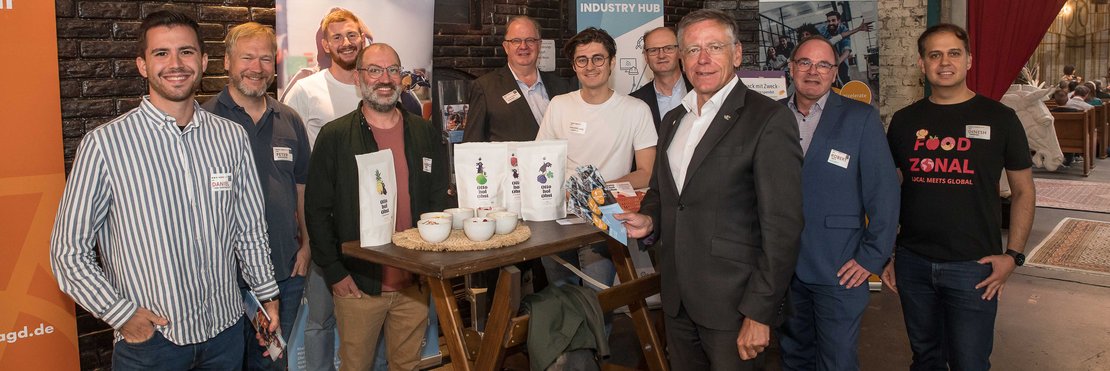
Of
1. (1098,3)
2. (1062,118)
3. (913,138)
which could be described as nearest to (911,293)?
(913,138)

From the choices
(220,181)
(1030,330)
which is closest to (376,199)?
(220,181)

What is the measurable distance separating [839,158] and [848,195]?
13cm

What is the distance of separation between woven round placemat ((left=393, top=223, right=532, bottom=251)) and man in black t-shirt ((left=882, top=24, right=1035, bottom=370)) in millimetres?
1460

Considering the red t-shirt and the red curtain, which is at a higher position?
the red curtain

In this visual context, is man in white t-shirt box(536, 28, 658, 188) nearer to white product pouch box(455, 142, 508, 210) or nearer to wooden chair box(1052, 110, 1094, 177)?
white product pouch box(455, 142, 508, 210)

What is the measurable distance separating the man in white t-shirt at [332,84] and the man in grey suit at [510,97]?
581mm

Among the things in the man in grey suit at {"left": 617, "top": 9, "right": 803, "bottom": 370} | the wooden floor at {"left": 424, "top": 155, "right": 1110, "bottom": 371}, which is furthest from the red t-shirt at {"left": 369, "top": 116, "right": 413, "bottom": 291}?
the man in grey suit at {"left": 617, "top": 9, "right": 803, "bottom": 370}

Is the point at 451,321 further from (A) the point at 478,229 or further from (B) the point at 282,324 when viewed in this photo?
(B) the point at 282,324

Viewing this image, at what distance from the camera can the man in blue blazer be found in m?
2.71

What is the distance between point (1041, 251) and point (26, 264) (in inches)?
283

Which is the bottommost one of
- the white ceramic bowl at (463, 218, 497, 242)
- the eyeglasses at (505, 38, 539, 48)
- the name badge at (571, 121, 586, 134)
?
the white ceramic bowl at (463, 218, 497, 242)

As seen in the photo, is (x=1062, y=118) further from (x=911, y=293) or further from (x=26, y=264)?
(x=26, y=264)

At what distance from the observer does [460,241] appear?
2.37 metres

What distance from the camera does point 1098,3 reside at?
22.7 meters
